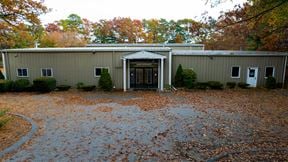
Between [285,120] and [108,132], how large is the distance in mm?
7396

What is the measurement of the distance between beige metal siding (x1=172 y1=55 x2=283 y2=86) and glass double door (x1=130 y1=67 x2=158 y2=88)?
204cm

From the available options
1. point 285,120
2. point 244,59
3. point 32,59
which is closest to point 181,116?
point 285,120

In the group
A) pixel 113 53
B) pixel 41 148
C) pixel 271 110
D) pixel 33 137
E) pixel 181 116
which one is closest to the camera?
pixel 41 148

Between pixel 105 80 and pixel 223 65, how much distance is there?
1025 cm

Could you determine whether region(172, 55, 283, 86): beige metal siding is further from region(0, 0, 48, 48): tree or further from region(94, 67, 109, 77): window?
region(0, 0, 48, 48): tree

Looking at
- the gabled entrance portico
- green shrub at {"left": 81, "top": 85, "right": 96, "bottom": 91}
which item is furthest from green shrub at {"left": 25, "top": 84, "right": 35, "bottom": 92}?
the gabled entrance portico

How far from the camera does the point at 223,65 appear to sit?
18.0 m

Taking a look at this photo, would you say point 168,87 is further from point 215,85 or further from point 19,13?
point 19,13

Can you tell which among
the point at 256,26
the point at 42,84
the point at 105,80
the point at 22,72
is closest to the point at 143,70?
the point at 105,80

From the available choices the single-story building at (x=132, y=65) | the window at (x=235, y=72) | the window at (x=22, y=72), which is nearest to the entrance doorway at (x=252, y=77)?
the single-story building at (x=132, y=65)

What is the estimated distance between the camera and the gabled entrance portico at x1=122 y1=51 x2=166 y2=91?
16703 mm

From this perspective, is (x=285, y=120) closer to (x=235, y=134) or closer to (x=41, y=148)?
(x=235, y=134)

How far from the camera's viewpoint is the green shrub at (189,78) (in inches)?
671

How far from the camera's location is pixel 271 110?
1047 centimetres
